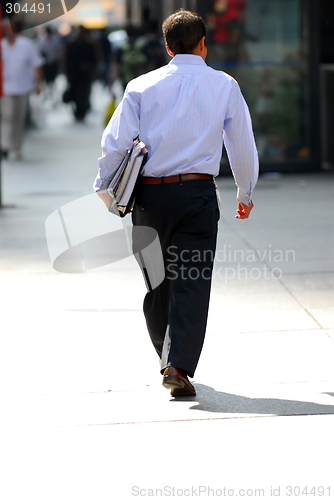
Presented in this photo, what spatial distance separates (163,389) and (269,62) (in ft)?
25.2

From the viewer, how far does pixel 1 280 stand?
20.0 feet

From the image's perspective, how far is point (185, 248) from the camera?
3.78m

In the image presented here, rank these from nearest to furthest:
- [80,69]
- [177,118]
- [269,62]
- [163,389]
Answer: [177,118]
[163,389]
[269,62]
[80,69]

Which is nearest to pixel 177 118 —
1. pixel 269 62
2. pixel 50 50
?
pixel 269 62

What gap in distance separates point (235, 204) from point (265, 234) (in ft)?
5.69

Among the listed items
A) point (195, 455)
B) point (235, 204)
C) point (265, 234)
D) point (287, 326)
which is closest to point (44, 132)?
point (235, 204)

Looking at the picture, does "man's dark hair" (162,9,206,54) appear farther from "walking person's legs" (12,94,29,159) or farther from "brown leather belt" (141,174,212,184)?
"walking person's legs" (12,94,29,159)

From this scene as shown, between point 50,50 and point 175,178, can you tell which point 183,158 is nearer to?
point 175,178

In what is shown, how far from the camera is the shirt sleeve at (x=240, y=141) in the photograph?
12.3 ft

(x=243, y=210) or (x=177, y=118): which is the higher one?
(x=177, y=118)

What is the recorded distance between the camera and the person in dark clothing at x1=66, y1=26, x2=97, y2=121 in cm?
1920

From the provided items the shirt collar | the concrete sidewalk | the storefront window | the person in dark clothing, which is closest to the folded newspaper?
the shirt collar

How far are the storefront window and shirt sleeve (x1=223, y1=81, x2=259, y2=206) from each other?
7.00 meters

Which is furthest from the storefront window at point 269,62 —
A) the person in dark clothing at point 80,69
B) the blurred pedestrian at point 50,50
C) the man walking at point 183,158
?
the blurred pedestrian at point 50,50
